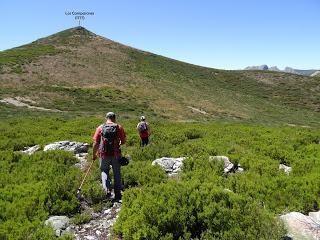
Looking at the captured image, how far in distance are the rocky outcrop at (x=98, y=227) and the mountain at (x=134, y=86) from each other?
94.1ft

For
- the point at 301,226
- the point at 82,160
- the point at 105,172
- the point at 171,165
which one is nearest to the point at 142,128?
the point at 82,160

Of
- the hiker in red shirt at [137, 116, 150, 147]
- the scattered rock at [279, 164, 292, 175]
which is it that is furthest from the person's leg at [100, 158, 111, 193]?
the hiker in red shirt at [137, 116, 150, 147]

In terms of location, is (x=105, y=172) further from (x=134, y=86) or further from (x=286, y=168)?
(x=134, y=86)

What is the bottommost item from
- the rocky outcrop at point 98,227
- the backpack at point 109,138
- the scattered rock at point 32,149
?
the scattered rock at point 32,149

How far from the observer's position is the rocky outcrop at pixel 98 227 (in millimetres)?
7840

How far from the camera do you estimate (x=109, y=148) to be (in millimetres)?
9914

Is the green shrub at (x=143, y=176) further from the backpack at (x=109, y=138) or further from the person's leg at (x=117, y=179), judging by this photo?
the backpack at (x=109, y=138)

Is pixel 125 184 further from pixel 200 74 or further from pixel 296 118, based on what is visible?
pixel 200 74

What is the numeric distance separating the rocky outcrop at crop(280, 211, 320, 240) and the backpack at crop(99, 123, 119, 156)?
440 cm

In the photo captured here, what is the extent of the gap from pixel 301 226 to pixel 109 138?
16.1 ft

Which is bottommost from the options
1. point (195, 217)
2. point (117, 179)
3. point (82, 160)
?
point (82, 160)

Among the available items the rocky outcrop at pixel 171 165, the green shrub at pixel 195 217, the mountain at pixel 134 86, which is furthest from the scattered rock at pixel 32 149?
the mountain at pixel 134 86

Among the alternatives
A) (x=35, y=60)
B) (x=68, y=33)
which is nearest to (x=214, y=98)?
(x=35, y=60)

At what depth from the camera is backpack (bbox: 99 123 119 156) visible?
9844 millimetres
